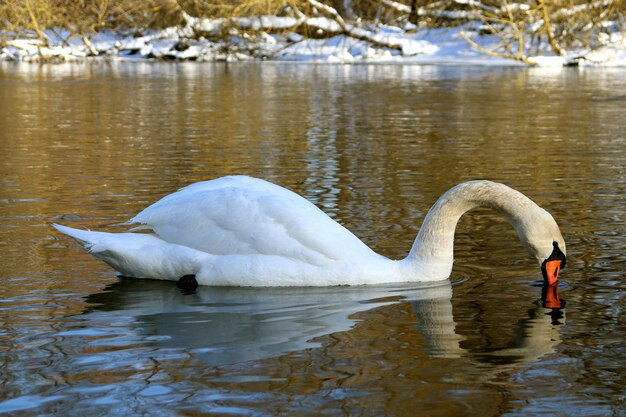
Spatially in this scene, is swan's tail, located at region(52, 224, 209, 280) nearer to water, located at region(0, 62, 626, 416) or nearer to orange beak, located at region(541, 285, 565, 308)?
water, located at region(0, 62, 626, 416)

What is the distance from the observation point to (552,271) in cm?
613

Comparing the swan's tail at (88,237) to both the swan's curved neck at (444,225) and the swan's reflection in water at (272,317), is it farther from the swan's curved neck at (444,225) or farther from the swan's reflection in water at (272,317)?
the swan's curved neck at (444,225)

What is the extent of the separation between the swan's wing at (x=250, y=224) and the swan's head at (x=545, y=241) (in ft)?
2.76

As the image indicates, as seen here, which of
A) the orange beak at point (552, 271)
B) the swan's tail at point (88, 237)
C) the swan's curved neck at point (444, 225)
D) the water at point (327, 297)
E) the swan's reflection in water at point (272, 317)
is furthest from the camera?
the swan's tail at point (88, 237)

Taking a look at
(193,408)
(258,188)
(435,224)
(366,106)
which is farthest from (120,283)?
(366,106)

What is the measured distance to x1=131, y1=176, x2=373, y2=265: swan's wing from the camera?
6.22 meters

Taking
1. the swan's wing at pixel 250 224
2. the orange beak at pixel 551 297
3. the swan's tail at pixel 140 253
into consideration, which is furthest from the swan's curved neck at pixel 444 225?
the swan's tail at pixel 140 253

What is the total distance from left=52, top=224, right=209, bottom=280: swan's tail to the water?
0.37 ft

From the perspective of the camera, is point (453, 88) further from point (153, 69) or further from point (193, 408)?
point (193, 408)

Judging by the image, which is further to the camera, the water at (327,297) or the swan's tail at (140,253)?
the swan's tail at (140,253)

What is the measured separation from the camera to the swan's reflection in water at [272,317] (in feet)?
16.8

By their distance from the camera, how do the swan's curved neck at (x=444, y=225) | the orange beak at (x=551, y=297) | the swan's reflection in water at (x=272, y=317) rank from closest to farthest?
the swan's reflection in water at (x=272, y=317) < the orange beak at (x=551, y=297) < the swan's curved neck at (x=444, y=225)

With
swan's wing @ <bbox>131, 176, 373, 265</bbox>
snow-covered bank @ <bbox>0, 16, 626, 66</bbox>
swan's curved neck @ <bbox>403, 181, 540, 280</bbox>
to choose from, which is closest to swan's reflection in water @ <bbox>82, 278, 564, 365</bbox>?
Answer: swan's curved neck @ <bbox>403, 181, 540, 280</bbox>

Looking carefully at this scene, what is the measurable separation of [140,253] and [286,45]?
107 ft
